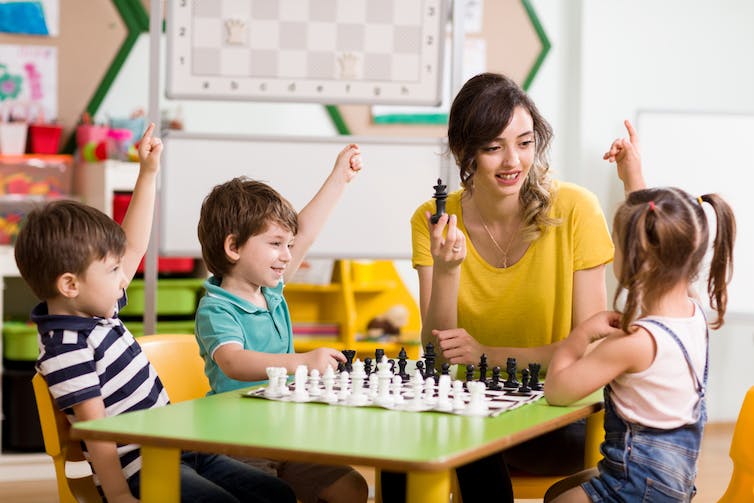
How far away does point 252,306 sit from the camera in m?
2.05

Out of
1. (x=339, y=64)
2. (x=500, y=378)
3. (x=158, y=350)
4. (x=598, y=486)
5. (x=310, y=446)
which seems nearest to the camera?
(x=310, y=446)

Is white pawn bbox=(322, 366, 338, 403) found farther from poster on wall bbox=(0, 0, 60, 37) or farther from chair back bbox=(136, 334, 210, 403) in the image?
poster on wall bbox=(0, 0, 60, 37)

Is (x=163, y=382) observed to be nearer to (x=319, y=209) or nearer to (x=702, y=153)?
(x=319, y=209)

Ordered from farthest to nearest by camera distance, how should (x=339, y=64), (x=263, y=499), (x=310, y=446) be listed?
(x=339, y=64)
(x=263, y=499)
(x=310, y=446)

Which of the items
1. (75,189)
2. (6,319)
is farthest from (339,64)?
(6,319)

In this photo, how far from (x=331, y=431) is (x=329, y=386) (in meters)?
0.27

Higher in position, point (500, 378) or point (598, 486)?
point (500, 378)

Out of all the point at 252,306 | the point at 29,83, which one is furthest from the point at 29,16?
the point at 252,306

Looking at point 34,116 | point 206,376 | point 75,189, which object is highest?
point 34,116

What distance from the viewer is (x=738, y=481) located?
185cm

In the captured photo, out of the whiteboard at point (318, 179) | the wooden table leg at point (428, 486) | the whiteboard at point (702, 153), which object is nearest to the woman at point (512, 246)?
the wooden table leg at point (428, 486)

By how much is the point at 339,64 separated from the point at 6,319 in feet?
5.80


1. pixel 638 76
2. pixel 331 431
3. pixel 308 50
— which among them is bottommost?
pixel 331 431

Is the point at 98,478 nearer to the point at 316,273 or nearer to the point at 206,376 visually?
the point at 206,376
